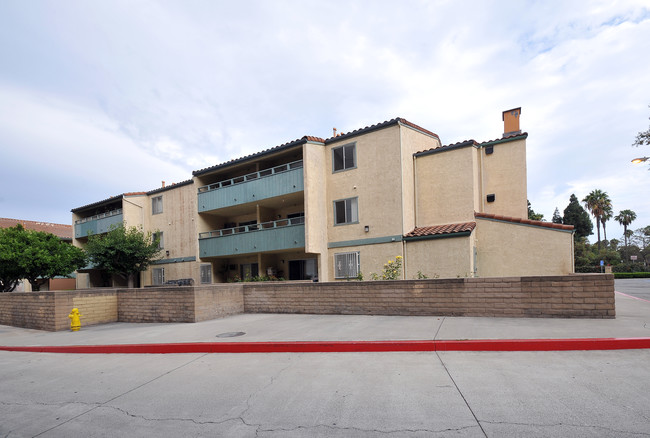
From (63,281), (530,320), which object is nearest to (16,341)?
(530,320)

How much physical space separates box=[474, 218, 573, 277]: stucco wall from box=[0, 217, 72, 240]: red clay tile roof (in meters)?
41.3

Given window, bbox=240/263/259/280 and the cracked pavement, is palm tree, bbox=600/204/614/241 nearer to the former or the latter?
window, bbox=240/263/259/280

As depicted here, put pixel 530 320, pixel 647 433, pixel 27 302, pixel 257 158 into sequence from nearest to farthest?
pixel 647 433, pixel 530 320, pixel 27 302, pixel 257 158

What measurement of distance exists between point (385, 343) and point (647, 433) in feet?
14.0

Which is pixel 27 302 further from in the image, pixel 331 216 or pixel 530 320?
pixel 530 320

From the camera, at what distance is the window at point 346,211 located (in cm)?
1867

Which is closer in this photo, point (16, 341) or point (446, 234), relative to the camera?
point (16, 341)

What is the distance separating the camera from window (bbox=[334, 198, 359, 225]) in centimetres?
1867

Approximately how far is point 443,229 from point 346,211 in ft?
15.9

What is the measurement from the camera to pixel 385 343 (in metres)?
7.49

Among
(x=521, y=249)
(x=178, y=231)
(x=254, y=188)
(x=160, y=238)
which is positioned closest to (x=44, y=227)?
(x=160, y=238)

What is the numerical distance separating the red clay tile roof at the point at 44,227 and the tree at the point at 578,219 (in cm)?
6358

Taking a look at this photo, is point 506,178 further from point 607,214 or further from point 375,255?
point 607,214

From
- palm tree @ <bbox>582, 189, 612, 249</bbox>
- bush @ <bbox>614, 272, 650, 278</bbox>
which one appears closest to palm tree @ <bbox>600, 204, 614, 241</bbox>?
palm tree @ <bbox>582, 189, 612, 249</bbox>
